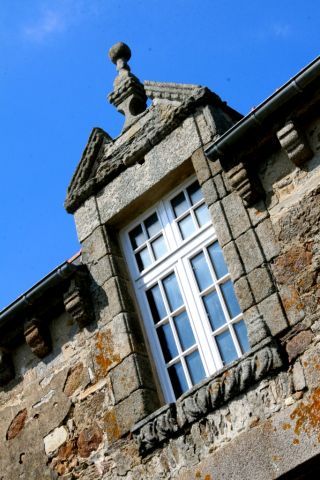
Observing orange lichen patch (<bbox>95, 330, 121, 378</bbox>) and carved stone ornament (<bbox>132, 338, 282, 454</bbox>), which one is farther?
orange lichen patch (<bbox>95, 330, 121, 378</bbox>)

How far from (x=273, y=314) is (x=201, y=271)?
105cm

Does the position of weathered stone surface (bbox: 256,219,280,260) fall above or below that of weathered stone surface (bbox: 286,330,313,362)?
above

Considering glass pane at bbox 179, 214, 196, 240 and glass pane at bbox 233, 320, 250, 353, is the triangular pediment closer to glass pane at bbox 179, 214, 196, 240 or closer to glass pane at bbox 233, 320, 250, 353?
glass pane at bbox 179, 214, 196, 240

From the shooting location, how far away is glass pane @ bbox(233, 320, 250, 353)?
271 inches

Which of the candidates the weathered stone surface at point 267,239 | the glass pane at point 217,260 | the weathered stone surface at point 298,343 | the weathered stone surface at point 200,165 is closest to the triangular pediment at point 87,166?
the weathered stone surface at point 200,165

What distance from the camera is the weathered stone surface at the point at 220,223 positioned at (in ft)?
23.4

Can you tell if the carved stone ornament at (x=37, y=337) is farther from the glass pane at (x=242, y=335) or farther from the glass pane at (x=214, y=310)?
the glass pane at (x=242, y=335)

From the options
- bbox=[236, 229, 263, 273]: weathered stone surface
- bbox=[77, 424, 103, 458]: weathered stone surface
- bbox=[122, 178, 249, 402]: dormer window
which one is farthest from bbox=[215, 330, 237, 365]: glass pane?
bbox=[77, 424, 103, 458]: weathered stone surface

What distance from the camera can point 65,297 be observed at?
26.4 ft

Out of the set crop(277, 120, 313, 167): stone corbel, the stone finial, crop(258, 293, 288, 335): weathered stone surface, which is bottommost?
crop(258, 293, 288, 335): weathered stone surface

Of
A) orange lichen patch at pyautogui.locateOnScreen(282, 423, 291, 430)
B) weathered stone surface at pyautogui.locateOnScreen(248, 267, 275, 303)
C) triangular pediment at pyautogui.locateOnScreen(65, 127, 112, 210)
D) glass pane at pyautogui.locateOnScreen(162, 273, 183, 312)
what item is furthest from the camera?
triangular pediment at pyautogui.locateOnScreen(65, 127, 112, 210)

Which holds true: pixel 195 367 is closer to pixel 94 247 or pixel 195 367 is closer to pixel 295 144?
pixel 94 247

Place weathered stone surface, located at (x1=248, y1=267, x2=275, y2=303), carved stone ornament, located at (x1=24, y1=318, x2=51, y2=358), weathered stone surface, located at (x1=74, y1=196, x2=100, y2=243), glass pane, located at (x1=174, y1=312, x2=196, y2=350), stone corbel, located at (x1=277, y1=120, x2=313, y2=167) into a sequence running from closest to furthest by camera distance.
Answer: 1. weathered stone surface, located at (x1=248, y1=267, x2=275, y2=303)
2. stone corbel, located at (x1=277, y1=120, x2=313, y2=167)
3. glass pane, located at (x1=174, y1=312, x2=196, y2=350)
4. carved stone ornament, located at (x1=24, y1=318, x2=51, y2=358)
5. weathered stone surface, located at (x1=74, y1=196, x2=100, y2=243)

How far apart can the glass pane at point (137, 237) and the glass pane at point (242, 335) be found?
1.44m
